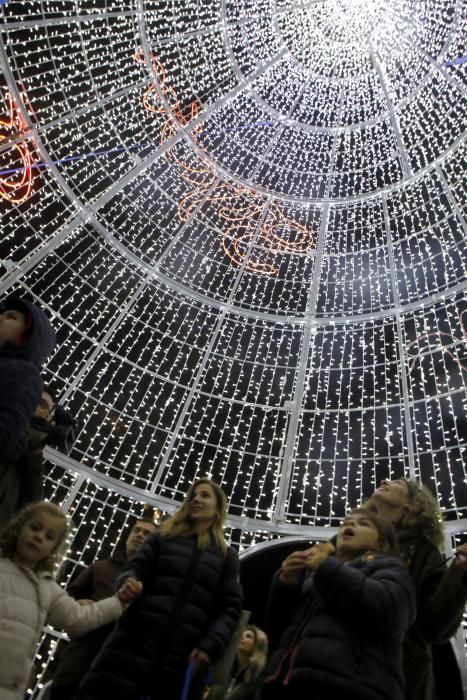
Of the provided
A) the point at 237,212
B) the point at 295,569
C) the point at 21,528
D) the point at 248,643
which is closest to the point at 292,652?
the point at 295,569

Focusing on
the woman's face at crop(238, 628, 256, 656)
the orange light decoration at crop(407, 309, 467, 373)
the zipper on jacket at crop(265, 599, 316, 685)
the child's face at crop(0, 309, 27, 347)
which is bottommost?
the zipper on jacket at crop(265, 599, 316, 685)

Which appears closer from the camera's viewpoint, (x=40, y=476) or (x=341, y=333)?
(x=40, y=476)

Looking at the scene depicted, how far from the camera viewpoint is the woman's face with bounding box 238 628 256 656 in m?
5.97

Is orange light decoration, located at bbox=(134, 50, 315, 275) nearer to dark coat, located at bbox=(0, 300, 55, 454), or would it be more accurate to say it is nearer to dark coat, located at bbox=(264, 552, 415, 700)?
dark coat, located at bbox=(0, 300, 55, 454)

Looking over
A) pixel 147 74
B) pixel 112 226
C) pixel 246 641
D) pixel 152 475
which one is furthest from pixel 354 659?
pixel 147 74

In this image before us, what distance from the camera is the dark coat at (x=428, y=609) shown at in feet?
13.8

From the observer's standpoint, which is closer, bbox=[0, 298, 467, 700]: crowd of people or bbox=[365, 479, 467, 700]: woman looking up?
bbox=[0, 298, 467, 700]: crowd of people

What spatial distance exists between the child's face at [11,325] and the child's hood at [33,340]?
0.05m

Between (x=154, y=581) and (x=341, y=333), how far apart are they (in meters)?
9.49

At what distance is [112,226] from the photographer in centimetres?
1285

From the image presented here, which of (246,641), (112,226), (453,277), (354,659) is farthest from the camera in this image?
(112,226)

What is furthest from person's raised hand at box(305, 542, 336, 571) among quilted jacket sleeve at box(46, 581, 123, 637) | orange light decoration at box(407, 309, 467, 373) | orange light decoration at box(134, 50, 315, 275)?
orange light decoration at box(134, 50, 315, 275)

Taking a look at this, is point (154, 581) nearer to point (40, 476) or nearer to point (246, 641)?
point (40, 476)

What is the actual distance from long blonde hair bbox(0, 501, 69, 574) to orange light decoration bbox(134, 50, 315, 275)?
10000 millimetres
